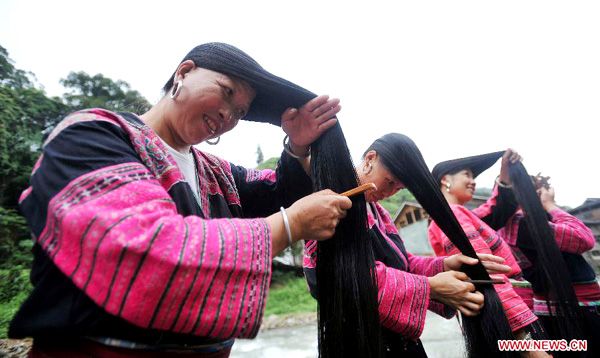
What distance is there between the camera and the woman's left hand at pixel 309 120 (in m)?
1.43

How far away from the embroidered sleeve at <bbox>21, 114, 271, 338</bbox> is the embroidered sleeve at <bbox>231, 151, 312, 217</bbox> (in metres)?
0.77

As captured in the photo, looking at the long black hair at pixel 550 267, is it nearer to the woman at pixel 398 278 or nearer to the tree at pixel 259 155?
the woman at pixel 398 278

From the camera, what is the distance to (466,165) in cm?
294

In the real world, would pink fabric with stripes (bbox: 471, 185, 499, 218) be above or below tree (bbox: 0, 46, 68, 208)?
above

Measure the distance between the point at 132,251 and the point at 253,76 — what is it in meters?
0.88

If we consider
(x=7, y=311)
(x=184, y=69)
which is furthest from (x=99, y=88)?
(x=184, y=69)

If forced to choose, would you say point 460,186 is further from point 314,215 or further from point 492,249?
point 314,215

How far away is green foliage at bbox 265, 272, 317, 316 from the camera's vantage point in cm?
1177

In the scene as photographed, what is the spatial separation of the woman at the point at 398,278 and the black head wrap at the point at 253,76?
75 centimetres

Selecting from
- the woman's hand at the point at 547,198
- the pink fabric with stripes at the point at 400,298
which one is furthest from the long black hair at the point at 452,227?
the woman's hand at the point at 547,198

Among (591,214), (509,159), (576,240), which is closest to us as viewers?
(576,240)

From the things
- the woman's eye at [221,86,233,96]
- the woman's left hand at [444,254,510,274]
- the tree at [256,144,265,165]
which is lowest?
the tree at [256,144,265,165]

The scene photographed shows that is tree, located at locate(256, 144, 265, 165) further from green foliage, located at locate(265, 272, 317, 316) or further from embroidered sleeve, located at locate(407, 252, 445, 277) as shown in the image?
embroidered sleeve, located at locate(407, 252, 445, 277)

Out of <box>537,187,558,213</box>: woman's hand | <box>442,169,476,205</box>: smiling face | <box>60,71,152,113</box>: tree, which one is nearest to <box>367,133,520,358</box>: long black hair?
<box>442,169,476,205</box>: smiling face
